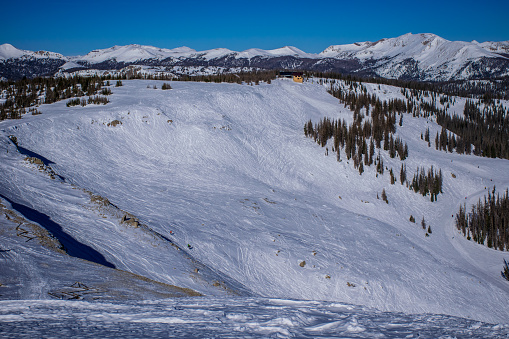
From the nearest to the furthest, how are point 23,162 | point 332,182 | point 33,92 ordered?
point 23,162 < point 332,182 < point 33,92

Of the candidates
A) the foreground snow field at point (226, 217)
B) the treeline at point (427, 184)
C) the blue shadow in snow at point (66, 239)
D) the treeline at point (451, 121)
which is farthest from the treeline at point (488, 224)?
the blue shadow in snow at point (66, 239)

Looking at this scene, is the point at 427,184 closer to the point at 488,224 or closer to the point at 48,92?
the point at 488,224

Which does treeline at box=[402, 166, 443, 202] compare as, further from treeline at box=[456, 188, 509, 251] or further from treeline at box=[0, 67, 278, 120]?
treeline at box=[0, 67, 278, 120]

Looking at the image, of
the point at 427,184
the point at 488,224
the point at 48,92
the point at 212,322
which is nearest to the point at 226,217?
the point at 212,322

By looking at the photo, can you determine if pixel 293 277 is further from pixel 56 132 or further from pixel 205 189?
pixel 56 132

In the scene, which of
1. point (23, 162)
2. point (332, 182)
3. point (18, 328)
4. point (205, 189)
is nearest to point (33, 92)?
point (23, 162)

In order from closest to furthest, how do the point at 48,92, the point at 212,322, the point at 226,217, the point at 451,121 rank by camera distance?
1. the point at 212,322
2. the point at 226,217
3. the point at 48,92
4. the point at 451,121

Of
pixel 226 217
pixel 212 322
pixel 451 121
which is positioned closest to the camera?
pixel 212 322
